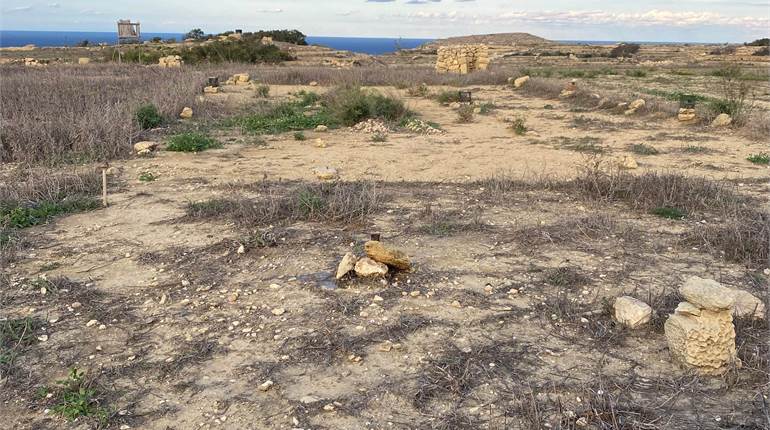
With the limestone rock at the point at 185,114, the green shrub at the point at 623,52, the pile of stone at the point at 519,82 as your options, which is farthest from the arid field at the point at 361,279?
the green shrub at the point at 623,52

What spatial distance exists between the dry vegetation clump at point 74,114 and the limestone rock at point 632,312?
22.5 ft

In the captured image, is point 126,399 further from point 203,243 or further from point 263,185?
Result: point 263,185

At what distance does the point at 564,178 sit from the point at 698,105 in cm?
723

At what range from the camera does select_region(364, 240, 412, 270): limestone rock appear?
13.8 feet

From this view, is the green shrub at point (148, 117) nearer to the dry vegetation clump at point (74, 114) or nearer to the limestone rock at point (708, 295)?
the dry vegetation clump at point (74, 114)

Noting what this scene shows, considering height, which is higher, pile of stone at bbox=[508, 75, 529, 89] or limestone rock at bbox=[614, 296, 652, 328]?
pile of stone at bbox=[508, 75, 529, 89]

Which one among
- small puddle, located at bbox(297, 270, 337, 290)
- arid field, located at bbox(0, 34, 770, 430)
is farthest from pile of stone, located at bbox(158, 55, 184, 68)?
small puddle, located at bbox(297, 270, 337, 290)

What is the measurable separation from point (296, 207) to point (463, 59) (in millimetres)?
18476

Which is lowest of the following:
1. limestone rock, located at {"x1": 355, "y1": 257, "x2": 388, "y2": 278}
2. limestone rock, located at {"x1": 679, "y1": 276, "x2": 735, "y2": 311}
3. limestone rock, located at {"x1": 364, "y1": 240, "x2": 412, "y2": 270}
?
limestone rock, located at {"x1": 355, "y1": 257, "x2": 388, "y2": 278}

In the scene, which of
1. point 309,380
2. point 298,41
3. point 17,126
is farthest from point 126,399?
point 298,41

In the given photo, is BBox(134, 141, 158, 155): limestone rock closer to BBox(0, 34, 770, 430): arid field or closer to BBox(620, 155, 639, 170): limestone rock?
BBox(0, 34, 770, 430): arid field

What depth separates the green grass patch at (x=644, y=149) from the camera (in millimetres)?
8719

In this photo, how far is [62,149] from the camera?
25.8ft

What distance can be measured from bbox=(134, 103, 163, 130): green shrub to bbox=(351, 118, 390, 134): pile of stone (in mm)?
3368
